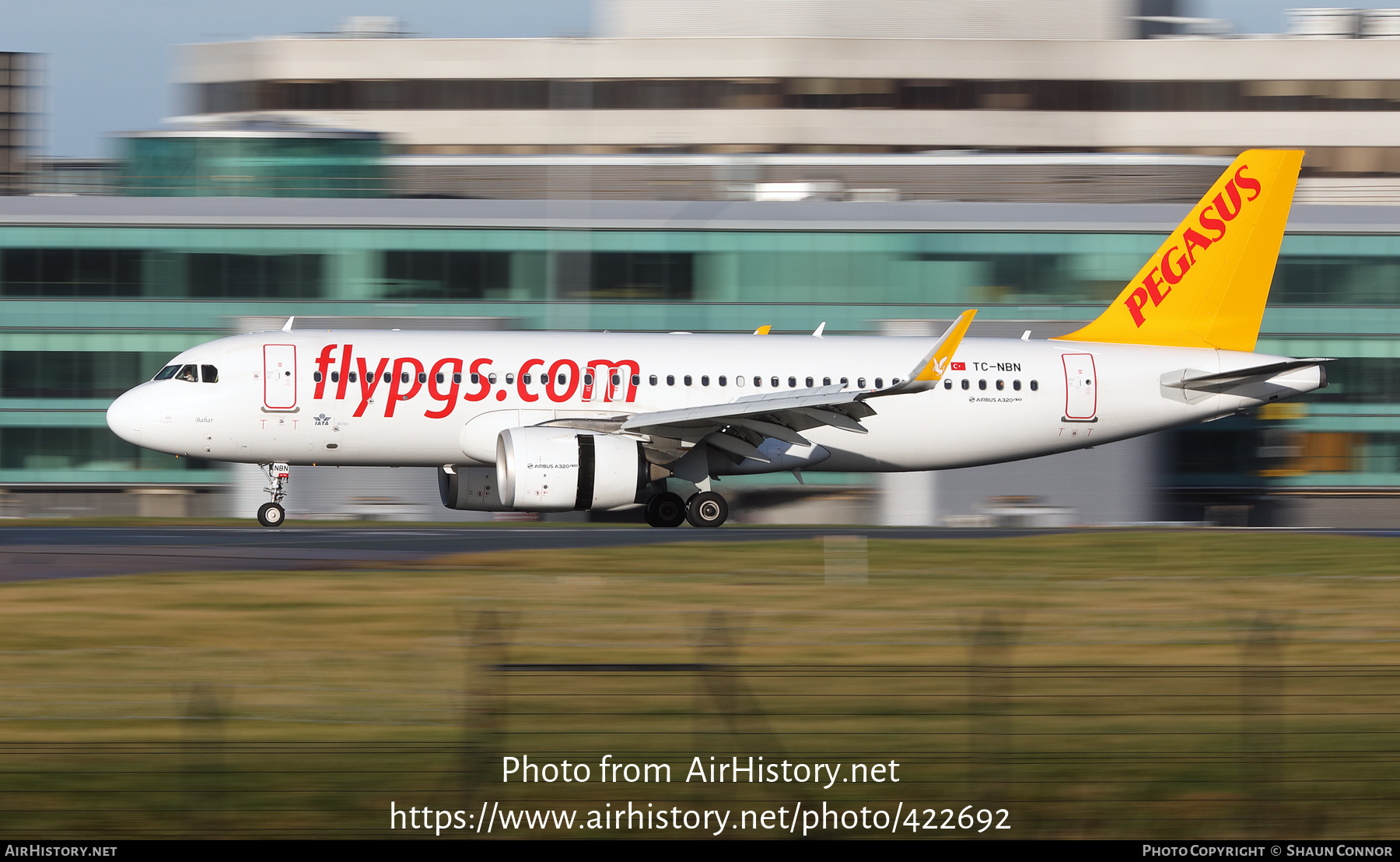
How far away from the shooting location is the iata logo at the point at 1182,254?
33656 mm

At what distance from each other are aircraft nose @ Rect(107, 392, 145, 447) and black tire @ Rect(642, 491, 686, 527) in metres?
9.23

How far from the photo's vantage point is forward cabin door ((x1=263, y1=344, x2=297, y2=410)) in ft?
95.3

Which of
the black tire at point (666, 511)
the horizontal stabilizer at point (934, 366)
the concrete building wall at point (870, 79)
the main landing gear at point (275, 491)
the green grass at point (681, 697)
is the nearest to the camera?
the green grass at point (681, 697)

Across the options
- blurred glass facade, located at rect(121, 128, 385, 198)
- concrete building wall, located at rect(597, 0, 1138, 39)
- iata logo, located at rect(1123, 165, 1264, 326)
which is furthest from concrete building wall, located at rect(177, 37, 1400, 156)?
iata logo, located at rect(1123, 165, 1264, 326)

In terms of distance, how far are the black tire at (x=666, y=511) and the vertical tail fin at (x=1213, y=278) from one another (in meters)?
9.00

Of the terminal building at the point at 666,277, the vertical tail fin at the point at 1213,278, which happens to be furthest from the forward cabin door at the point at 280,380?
the vertical tail fin at the point at 1213,278

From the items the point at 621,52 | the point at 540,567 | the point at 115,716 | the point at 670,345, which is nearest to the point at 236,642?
the point at 115,716

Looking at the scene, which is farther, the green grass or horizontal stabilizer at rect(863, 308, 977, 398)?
horizontal stabilizer at rect(863, 308, 977, 398)

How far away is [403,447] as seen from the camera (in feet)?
97.0

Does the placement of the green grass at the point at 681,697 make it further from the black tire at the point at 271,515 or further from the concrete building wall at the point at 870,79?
the concrete building wall at the point at 870,79

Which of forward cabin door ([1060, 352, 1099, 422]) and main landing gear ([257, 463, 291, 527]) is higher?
forward cabin door ([1060, 352, 1099, 422])

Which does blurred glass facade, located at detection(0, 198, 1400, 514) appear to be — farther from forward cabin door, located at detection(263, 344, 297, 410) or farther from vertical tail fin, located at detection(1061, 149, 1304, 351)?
forward cabin door, located at detection(263, 344, 297, 410)

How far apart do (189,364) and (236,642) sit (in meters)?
15.7
